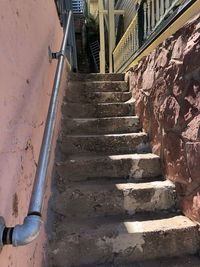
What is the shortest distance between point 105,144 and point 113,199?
0.56m

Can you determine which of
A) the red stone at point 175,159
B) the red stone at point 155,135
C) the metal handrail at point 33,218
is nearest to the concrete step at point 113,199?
the red stone at point 175,159

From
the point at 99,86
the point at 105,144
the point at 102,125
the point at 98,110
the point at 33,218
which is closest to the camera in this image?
the point at 33,218

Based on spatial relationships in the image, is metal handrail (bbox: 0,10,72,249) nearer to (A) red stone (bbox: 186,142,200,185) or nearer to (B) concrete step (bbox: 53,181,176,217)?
(B) concrete step (bbox: 53,181,176,217)

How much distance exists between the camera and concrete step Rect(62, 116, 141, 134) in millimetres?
1954

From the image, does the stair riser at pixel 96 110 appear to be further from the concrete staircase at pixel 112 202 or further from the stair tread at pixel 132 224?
the stair tread at pixel 132 224

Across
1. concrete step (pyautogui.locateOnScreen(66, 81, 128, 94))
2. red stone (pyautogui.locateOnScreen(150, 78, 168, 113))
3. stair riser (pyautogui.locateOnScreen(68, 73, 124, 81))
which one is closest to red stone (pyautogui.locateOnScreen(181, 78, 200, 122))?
red stone (pyautogui.locateOnScreen(150, 78, 168, 113))

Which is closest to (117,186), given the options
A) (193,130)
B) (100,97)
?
(193,130)

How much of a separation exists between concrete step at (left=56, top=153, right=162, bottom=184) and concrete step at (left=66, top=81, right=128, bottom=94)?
115cm

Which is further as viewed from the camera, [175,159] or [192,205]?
[175,159]

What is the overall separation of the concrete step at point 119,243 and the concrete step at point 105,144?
0.70 meters

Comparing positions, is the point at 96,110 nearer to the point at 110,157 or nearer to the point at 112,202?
the point at 110,157

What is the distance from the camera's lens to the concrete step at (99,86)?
248cm

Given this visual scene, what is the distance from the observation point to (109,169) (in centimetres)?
159

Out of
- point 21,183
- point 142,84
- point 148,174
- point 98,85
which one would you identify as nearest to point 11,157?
point 21,183
